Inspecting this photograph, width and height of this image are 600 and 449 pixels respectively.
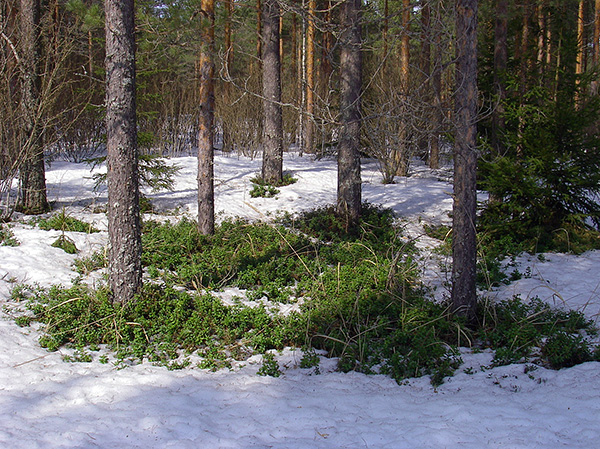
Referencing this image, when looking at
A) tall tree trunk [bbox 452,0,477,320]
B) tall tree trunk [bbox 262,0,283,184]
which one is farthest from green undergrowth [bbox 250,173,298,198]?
tall tree trunk [bbox 452,0,477,320]

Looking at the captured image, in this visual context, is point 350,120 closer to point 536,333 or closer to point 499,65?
point 499,65

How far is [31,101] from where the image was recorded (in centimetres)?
866

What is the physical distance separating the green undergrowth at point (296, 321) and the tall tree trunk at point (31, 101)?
2.95 meters

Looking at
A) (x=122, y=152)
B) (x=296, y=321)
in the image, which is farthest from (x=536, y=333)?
(x=122, y=152)

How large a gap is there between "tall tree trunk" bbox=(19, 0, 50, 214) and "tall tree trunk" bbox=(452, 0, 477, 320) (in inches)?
269

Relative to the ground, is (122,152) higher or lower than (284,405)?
higher

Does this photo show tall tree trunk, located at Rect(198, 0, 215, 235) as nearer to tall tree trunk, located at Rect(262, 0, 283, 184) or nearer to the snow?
the snow

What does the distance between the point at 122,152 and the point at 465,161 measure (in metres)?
3.77

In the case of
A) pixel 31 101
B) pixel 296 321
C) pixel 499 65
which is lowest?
pixel 296 321

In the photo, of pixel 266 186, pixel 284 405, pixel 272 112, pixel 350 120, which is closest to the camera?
pixel 284 405

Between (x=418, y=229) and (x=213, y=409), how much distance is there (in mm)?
6416

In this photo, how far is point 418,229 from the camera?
9406mm

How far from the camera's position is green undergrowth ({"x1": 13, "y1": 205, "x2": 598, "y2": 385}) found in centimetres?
486

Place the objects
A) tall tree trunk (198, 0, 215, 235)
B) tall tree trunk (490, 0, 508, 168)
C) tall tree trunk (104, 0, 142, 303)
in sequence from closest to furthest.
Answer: tall tree trunk (104, 0, 142, 303) < tall tree trunk (198, 0, 215, 235) < tall tree trunk (490, 0, 508, 168)
